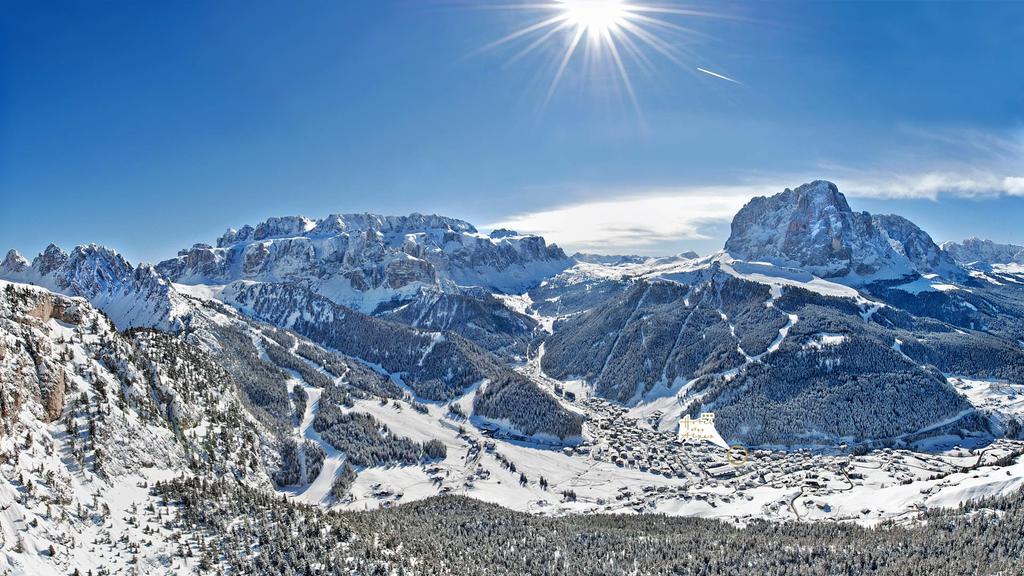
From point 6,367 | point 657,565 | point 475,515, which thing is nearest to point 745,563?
point 657,565

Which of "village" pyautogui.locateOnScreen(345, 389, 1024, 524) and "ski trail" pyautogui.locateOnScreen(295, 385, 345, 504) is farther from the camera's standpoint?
"ski trail" pyautogui.locateOnScreen(295, 385, 345, 504)

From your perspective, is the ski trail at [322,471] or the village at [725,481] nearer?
the village at [725,481]

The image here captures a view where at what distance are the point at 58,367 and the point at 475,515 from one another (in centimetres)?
9238

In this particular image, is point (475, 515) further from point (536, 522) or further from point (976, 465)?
point (976, 465)

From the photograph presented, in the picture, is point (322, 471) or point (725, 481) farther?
point (725, 481)

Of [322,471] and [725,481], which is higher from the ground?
[725,481]

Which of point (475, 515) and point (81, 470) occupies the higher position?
point (81, 470)

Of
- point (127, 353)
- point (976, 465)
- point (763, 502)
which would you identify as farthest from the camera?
point (976, 465)

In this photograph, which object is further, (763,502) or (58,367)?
(763,502)

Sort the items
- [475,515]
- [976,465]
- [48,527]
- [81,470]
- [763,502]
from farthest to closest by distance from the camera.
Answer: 1. [976,465]
2. [763,502]
3. [475,515]
4. [81,470]
5. [48,527]

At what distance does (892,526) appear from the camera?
11419cm

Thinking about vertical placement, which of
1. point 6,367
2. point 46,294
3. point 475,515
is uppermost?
point 46,294

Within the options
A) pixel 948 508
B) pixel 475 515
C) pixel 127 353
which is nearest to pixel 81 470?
pixel 127 353

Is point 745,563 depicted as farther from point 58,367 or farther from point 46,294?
point 46,294
